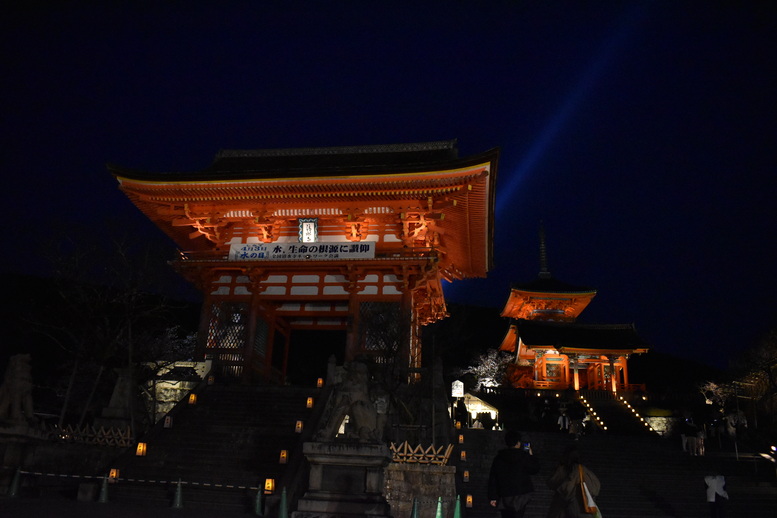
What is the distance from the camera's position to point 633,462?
720 inches

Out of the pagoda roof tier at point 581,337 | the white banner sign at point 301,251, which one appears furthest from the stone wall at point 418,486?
the pagoda roof tier at point 581,337

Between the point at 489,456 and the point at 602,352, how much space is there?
22068mm

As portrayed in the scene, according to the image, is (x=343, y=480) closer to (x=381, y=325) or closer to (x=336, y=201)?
(x=381, y=325)

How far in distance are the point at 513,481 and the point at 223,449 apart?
9.82 metres

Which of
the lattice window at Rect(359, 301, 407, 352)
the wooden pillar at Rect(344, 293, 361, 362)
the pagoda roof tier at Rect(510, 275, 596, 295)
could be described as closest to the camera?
the lattice window at Rect(359, 301, 407, 352)

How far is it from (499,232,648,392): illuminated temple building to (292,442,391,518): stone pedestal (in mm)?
29965

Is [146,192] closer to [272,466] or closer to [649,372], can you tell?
[272,466]

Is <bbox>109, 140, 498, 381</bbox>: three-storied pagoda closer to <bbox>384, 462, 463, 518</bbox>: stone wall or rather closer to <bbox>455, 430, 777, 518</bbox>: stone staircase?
<bbox>455, 430, 777, 518</bbox>: stone staircase

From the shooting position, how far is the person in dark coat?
6.91m

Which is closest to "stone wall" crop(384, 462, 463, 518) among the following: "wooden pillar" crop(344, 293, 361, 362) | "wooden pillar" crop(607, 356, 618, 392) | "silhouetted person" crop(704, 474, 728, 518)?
"silhouetted person" crop(704, 474, 728, 518)

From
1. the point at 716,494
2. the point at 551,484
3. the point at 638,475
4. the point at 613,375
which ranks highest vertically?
the point at 613,375

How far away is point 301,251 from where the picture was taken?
23.5m

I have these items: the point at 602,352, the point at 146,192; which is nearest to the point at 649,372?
the point at 602,352

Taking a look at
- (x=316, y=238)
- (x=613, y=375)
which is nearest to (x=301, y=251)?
(x=316, y=238)
